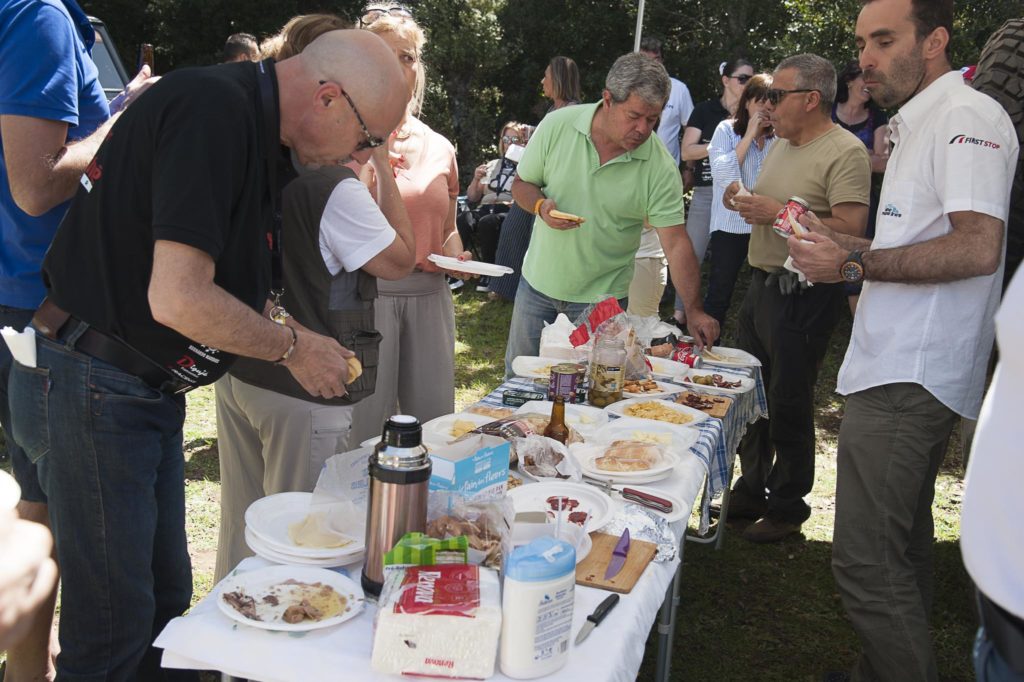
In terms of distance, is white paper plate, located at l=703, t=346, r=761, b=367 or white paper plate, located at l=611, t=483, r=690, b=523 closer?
white paper plate, located at l=611, t=483, r=690, b=523

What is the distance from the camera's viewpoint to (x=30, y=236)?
A: 2207 millimetres

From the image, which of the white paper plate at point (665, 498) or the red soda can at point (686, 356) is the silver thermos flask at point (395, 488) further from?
the red soda can at point (686, 356)

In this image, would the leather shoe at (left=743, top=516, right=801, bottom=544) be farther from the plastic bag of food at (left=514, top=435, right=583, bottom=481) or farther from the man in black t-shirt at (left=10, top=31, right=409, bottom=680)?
the man in black t-shirt at (left=10, top=31, right=409, bottom=680)

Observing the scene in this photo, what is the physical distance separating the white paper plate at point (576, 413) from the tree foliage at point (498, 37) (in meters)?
10.7

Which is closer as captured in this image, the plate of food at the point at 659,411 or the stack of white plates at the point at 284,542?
the stack of white plates at the point at 284,542

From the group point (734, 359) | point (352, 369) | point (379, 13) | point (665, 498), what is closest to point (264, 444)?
point (352, 369)

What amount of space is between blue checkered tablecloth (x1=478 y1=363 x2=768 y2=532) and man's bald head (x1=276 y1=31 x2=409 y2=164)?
3.92 feet

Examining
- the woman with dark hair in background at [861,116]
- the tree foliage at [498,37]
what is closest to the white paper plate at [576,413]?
the woman with dark hair in background at [861,116]

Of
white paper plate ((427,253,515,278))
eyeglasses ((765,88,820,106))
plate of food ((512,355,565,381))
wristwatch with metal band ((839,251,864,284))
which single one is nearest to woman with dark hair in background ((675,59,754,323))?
eyeglasses ((765,88,820,106))

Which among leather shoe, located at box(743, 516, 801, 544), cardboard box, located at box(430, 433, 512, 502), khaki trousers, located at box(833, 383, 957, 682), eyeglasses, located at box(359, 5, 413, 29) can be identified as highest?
eyeglasses, located at box(359, 5, 413, 29)

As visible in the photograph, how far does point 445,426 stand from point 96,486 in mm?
941

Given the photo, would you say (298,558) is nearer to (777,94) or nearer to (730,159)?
(777,94)

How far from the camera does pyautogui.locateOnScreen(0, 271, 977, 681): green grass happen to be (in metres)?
3.09

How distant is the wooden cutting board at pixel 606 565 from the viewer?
1.65 meters
